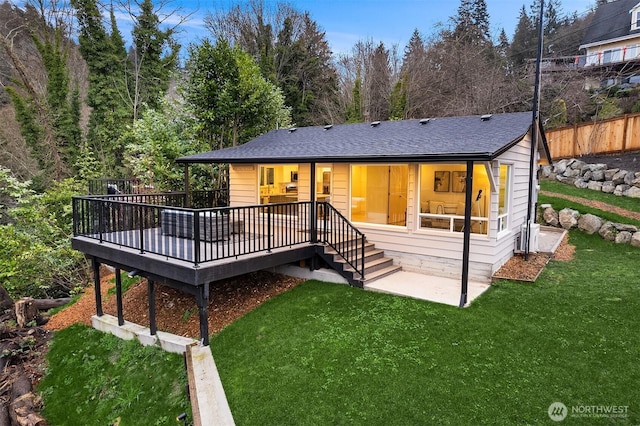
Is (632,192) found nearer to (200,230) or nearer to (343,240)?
(343,240)

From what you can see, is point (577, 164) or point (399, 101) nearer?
point (577, 164)

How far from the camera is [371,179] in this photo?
9.55 metres

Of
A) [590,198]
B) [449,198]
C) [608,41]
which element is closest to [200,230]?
[449,198]

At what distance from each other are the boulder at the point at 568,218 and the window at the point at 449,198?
5.54m

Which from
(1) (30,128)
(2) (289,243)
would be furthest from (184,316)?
(1) (30,128)

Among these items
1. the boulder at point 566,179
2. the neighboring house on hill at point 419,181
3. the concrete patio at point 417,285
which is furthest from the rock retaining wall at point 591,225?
the concrete patio at point 417,285

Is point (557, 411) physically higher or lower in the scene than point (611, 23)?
lower

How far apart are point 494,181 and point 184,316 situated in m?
6.57

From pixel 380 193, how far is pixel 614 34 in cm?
2854

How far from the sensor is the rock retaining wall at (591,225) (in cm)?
991

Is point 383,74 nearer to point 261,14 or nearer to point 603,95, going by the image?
point 261,14

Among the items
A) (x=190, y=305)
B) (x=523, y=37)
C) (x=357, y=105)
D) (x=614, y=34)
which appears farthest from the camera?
(x=523, y=37)

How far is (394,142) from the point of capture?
8289 millimetres

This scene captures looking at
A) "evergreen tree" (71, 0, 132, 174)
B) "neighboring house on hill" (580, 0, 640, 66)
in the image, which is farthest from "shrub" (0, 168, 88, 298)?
"neighboring house on hill" (580, 0, 640, 66)
